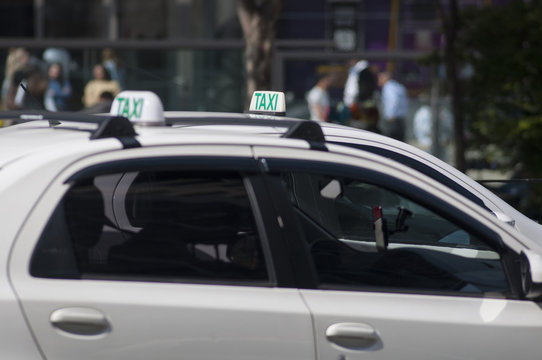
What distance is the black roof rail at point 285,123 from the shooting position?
3.25 meters

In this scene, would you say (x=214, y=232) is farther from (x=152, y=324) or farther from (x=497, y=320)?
(x=497, y=320)

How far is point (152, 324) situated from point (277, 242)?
17.9 inches

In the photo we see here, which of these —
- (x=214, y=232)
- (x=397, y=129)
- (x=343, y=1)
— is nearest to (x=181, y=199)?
(x=214, y=232)

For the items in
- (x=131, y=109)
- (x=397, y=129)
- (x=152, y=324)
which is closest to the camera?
(x=152, y=324)

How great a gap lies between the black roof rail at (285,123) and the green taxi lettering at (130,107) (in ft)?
1.61

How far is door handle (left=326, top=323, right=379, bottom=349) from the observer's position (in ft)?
9.87

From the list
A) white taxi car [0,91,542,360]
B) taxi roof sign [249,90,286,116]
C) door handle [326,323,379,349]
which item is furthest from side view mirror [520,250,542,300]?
taxi roof sign [249,90,286,116]

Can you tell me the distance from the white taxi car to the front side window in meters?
0.01

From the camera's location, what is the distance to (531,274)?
3076 millimetres

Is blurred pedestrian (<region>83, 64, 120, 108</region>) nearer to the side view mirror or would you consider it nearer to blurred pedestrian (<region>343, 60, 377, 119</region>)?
blurred pedestrian (<region>343, 60, 377, 119</region>)

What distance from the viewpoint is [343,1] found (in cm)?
1446

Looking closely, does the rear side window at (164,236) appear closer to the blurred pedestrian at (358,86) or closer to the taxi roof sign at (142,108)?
the taxi roof sign at (142,108)

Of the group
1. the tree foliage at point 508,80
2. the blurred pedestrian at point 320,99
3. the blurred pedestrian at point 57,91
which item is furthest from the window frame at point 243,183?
the blurred pedestrian at point 57,91

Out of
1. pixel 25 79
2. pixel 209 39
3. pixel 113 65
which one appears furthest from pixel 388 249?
pixel 209 39
